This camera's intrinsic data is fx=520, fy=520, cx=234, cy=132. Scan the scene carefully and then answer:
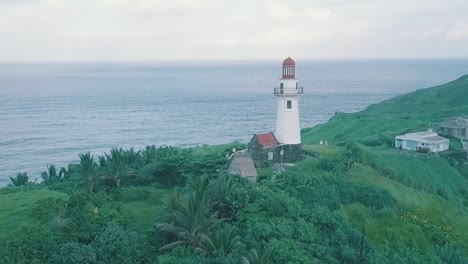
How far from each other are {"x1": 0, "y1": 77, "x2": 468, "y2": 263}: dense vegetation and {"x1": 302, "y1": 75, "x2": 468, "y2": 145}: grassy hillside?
2029 cm

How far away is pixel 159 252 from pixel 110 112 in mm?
83063

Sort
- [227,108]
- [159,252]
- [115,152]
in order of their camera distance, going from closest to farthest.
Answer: [159,252] → [115,152] → [227,108]

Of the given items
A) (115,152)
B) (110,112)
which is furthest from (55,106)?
(115,152)

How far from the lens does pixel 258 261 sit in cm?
1686

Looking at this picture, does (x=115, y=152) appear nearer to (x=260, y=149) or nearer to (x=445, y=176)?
(x=260, y=149)

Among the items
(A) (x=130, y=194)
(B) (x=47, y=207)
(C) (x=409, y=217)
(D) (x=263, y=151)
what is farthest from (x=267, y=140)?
(B) (x=47, y=207)

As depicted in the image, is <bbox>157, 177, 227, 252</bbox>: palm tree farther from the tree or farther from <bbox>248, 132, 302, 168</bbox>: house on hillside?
<bbox>248, 132, 302, 168</bbox>: house on hillside

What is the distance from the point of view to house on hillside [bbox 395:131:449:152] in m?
43.8

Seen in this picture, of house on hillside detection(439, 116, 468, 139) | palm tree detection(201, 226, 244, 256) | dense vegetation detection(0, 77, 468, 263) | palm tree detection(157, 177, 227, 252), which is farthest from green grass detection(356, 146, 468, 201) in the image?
palm tree detection(201, 226, 244, 256)

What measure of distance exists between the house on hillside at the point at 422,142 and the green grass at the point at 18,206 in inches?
1190

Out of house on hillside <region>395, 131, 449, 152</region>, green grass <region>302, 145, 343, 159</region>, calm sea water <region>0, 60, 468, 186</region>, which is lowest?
calm sea water <region>0, 60, 468, 186</region>

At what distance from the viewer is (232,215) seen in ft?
71.5

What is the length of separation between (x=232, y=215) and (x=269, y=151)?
421 inches

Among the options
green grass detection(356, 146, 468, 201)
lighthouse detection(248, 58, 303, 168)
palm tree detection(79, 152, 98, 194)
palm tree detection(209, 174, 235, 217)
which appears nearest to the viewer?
palm tree detection(209, 174, 235, 217)
